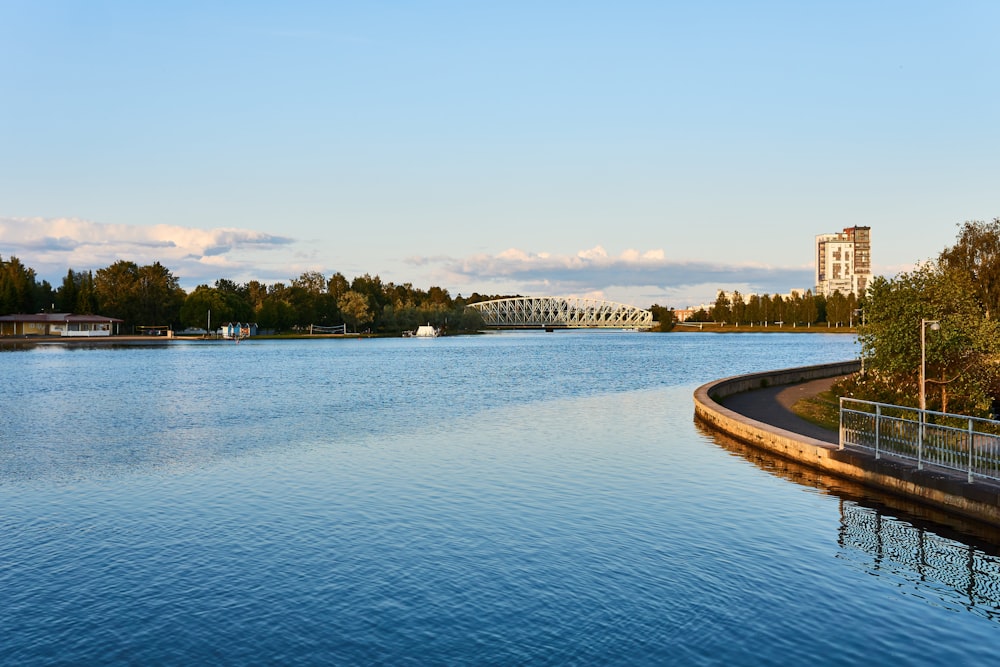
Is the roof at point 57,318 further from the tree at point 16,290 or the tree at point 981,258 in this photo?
the tree at point 981,258

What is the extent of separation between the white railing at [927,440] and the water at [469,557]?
1.66 meters

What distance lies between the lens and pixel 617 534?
17578mm

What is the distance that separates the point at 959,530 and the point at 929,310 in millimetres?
19804

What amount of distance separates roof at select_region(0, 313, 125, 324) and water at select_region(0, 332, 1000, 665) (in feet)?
534

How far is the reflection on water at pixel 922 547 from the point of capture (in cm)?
1409

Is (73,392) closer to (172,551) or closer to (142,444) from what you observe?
(142,444)

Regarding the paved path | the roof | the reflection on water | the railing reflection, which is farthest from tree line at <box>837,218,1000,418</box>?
the roof

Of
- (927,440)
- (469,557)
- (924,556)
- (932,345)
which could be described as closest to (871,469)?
(927,440)

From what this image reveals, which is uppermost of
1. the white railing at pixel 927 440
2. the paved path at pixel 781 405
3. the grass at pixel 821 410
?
the white railing at pixel 927 440

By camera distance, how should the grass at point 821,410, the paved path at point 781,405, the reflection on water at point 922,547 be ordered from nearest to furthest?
the reflection on water at point 922,547, the paved path at point 781,405, the grass at point 821,410

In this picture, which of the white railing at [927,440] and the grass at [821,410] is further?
the grass at [821,410]

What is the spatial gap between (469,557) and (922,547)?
902 centimetres

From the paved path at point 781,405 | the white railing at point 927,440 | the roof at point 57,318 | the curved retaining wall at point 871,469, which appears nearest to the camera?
the curved retaining wall at point 871,469

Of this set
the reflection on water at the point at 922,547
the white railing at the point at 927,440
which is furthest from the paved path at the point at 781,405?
the reflection on water at the point at 922,547
